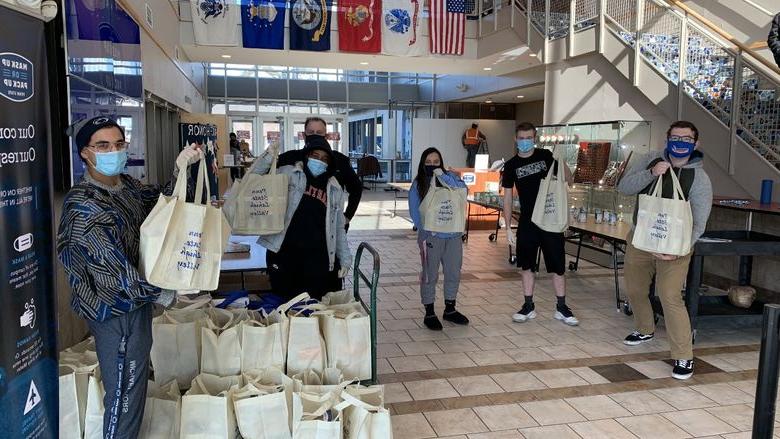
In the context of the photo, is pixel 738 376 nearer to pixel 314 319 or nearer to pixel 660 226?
pixel 660 226

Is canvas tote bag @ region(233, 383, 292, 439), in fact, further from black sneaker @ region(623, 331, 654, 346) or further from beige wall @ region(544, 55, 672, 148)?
beige wall @ region(544, 55, 672, 148)

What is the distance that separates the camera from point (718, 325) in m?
4.99

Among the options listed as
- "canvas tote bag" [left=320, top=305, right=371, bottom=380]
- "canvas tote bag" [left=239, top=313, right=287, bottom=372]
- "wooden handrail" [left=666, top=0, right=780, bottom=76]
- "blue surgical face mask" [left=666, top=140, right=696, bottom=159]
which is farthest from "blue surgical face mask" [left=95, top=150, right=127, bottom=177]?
"wooden handrail" [left=666, top=0, right=780, bottom=76]

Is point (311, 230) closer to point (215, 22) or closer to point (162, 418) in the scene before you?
point (162, 418)

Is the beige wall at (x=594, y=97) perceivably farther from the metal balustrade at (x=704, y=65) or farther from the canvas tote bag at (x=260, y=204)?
the canvas tote bag at (x=260, y=204)

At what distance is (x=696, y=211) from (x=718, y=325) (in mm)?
1639

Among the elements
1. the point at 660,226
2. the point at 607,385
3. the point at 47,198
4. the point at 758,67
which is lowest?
the point at 607,385

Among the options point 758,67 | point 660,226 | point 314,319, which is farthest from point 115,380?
point 758,67

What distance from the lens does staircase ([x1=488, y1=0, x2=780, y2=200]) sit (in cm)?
628

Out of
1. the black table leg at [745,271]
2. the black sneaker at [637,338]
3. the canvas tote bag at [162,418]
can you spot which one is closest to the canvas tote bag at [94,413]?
the canvas tote bag at [162,418]

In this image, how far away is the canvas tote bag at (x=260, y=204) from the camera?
138 inches

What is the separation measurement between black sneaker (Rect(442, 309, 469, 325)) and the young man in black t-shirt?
1.52 feet

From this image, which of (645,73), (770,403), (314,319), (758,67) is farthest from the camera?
(645,73)

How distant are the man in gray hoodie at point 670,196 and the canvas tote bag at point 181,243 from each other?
9.78 ft
